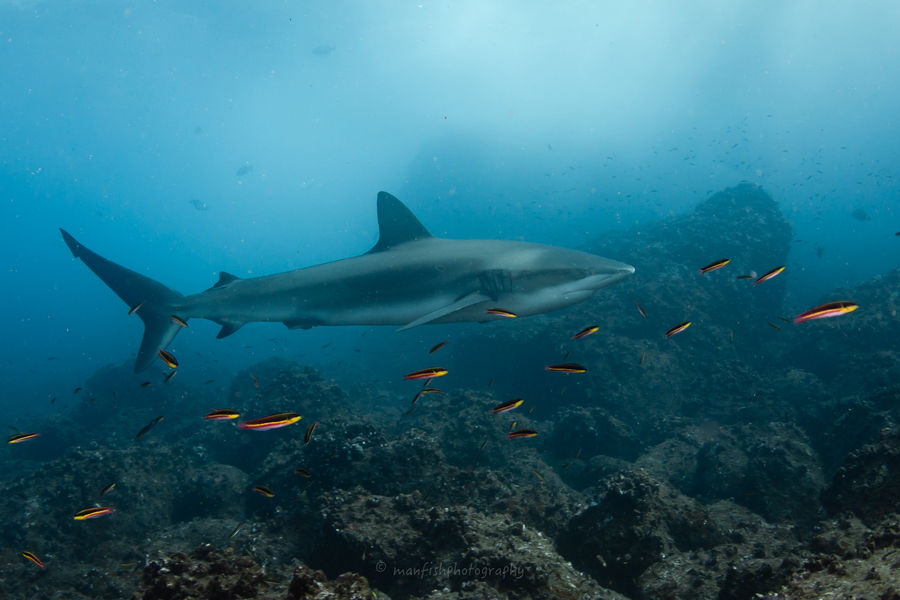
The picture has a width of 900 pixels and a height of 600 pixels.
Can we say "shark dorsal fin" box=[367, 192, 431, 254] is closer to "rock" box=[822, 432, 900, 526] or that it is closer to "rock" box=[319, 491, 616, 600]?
"rock" box=[319, 491, 616, 600]

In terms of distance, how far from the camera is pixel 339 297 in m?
7.27

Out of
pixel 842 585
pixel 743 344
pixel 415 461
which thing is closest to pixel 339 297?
pixel 415 461

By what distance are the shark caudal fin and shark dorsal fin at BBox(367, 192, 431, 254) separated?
424cm

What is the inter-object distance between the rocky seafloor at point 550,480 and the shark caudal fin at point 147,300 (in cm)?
267

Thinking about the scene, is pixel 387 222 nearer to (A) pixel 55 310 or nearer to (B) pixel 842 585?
(B) pixel 842 585

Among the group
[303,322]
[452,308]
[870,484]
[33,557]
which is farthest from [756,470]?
[33,557]

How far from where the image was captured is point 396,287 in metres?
7.10

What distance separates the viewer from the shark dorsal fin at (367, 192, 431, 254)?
8.05 meters

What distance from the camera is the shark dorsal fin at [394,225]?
8055mm

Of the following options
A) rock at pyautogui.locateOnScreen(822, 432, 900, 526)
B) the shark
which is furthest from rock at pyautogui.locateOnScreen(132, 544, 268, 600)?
rock at pyautogui.locateOnScreen(822, 432, 900, 526)

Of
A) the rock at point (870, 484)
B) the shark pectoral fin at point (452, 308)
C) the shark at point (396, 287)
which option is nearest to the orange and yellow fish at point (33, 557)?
the shark at point (396, 287)

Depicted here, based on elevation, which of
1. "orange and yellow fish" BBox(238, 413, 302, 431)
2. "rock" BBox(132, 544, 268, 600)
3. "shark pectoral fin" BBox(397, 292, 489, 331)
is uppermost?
"shark pectoral fin" BBox(397, 292, 489, 331)

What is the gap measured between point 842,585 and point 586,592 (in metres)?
1.80

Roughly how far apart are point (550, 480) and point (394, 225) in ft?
20.2
